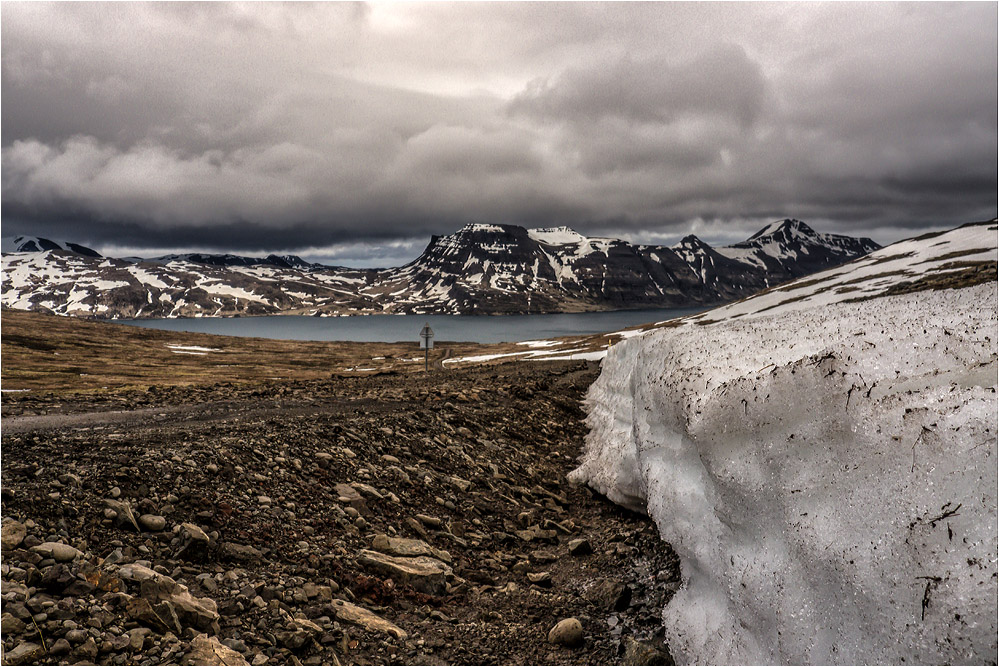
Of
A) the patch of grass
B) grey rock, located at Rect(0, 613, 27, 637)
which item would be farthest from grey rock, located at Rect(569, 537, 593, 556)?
the patch of grass

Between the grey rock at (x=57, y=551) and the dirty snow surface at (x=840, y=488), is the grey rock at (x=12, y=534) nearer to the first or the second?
the grey rock at (x=57, y=551)

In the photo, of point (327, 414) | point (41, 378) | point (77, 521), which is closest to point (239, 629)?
point (77, 521)

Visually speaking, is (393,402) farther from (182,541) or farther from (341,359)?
(341,359)

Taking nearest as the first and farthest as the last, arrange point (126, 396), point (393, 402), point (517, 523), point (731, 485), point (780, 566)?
point (780, 566), point (731, 485), point (517, 523), point (393, 402), point (126, 396)

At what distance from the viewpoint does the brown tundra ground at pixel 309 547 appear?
20.3 feet

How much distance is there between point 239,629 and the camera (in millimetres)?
6508

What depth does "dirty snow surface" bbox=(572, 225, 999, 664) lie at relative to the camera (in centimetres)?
Result: 475

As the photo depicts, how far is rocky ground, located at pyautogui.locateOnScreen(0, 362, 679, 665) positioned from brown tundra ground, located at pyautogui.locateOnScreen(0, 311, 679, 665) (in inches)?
1.4

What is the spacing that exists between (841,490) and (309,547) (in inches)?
Answer: 320

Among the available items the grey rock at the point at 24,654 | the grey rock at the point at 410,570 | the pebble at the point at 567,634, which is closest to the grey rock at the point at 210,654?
the grey rock at the point at 24,654

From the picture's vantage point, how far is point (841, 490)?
5.90 metres

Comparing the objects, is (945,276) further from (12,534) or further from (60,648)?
(12,534)

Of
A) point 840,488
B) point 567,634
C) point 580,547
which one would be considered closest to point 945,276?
point 580,547

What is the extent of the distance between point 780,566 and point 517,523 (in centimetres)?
656
